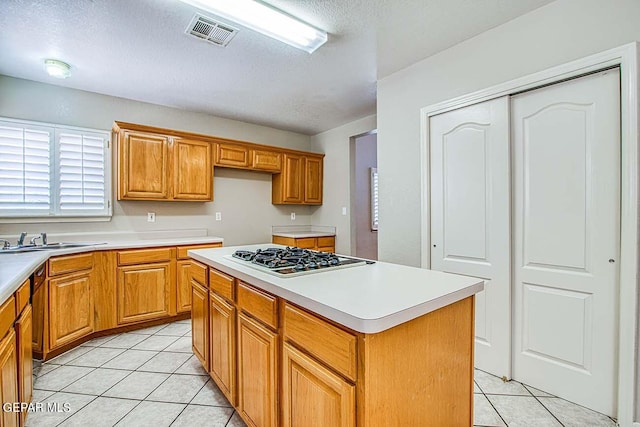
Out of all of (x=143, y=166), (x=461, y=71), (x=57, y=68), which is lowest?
(x=143, y=166)

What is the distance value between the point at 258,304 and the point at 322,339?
47 centimetres

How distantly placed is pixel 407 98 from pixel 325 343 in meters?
2.41

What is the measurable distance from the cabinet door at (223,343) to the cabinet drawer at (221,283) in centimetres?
4

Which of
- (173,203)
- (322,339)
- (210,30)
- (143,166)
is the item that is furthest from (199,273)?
(173,203)

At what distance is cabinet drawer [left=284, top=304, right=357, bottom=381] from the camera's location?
0.92 metres

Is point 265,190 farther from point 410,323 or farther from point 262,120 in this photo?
point 410,323

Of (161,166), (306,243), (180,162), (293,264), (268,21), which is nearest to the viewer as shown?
(293,264)

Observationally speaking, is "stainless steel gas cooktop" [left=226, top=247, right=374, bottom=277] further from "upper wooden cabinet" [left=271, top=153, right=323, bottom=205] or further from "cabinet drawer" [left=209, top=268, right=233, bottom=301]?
"upper wooden cabinet" [left=271, top=153, right=323, bottom=205]

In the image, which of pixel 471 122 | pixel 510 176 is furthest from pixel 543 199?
pixel 471 122

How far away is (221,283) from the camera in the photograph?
1.77 meters

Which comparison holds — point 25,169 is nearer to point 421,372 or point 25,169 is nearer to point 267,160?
point 267,160

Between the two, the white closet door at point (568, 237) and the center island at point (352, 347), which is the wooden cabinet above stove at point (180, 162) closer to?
the center island at point (352, 347)

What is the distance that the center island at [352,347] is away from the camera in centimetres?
92

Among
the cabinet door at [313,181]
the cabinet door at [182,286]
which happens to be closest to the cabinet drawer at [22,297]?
the cabinet door at [182,286]
